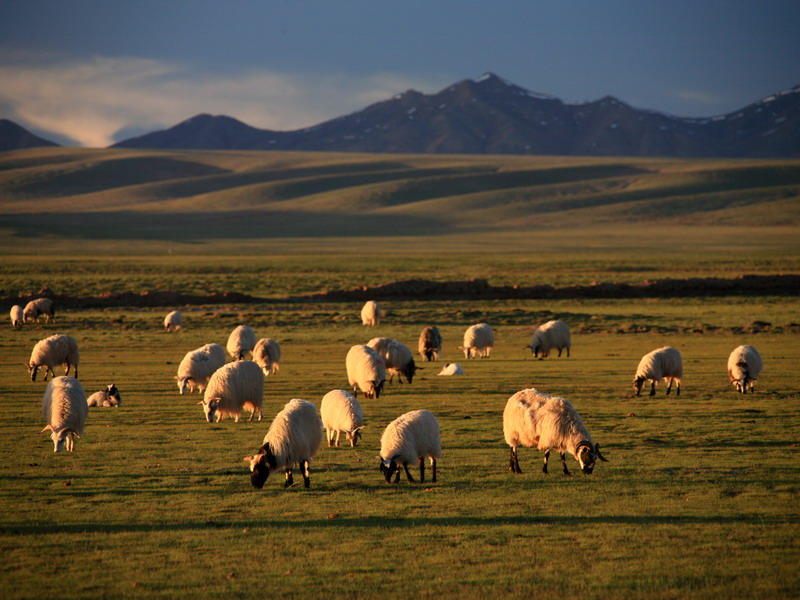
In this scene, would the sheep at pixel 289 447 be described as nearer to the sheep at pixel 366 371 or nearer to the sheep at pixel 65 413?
the sheep at pixel 65 413

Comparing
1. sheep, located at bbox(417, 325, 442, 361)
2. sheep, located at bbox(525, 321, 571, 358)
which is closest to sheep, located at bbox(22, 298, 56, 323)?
sheep, located at bbox(417, 325, 442, 361)

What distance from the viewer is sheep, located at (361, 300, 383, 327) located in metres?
33.3

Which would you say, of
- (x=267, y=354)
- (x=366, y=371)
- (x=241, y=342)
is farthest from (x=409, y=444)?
(x=241, y=342)

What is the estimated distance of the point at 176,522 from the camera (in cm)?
944

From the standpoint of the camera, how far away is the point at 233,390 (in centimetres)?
1512

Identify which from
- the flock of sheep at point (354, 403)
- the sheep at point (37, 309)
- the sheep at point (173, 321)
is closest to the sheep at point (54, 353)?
the flock of sheep at point (354, 403)

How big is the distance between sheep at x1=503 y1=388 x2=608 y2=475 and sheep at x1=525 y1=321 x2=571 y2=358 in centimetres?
1387

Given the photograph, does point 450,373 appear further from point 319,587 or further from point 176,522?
point 319,587

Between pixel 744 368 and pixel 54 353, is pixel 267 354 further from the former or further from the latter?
pixel 744 368

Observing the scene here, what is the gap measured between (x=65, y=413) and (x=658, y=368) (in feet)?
39.0

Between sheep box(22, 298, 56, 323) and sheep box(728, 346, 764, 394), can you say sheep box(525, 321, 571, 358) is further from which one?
sheep box(22, 298, 56, 323)

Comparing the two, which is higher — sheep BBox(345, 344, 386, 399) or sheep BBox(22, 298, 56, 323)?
sheep BBox(22, 298, 56, 323)

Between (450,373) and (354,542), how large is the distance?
42.8 feet

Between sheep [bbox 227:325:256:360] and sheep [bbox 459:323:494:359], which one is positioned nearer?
sheep [bbox 227:325:256:360]
